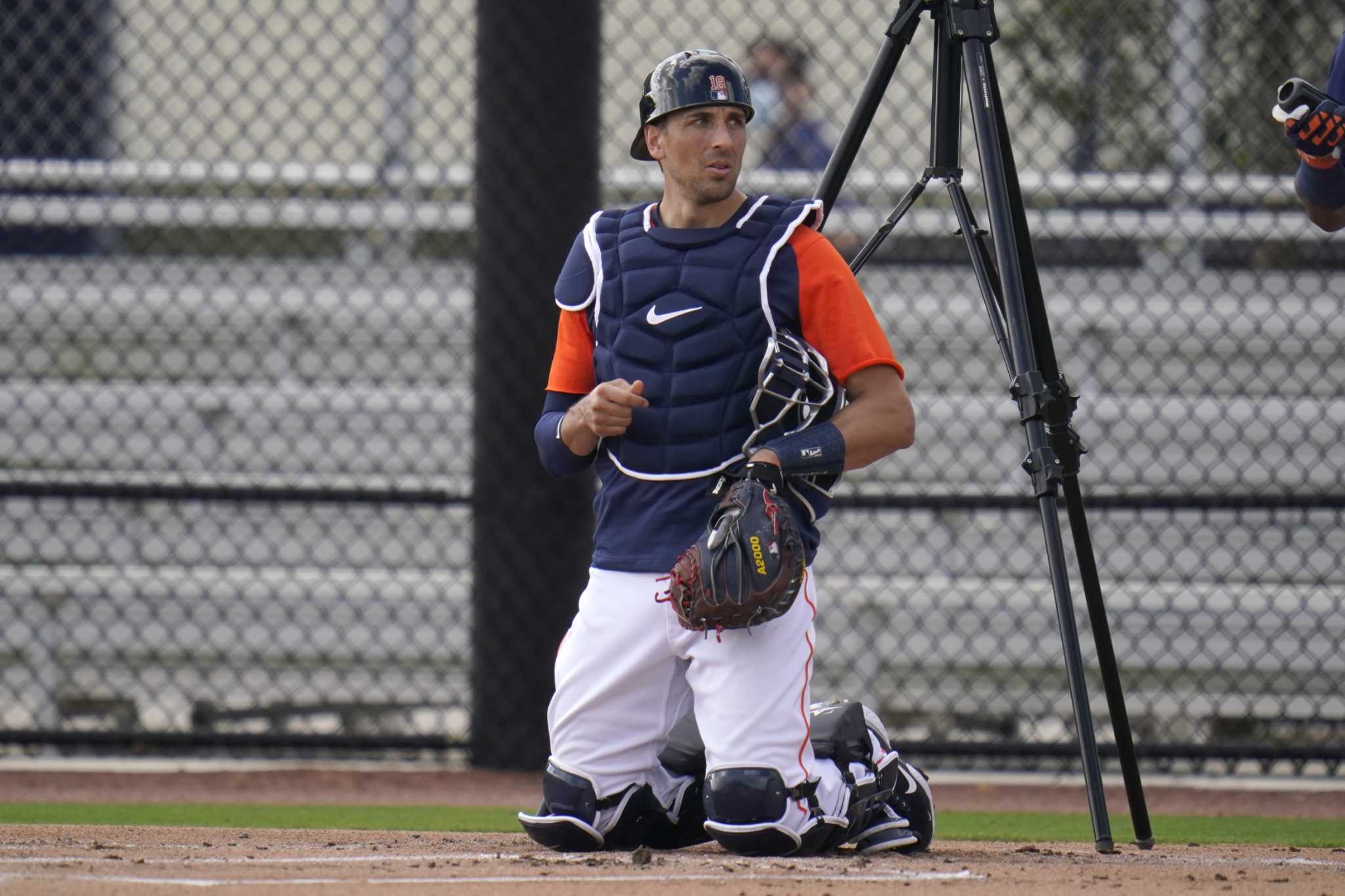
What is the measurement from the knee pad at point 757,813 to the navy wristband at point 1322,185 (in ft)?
4.91

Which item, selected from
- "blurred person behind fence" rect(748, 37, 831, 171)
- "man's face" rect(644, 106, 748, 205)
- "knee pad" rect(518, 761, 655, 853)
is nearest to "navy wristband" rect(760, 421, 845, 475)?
"man's face" rect(644, 106, 748, 205)

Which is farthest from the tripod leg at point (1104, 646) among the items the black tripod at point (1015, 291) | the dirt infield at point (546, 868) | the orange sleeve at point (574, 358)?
the orange sleeve at point (574, 358)

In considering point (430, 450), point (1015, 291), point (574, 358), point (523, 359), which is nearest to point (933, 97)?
point (1015, 291)

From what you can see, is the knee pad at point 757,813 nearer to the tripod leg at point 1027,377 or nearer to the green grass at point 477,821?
the tripod leg at point 1027,377

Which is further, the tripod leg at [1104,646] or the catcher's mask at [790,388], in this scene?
the tripod leg at [1104,646]

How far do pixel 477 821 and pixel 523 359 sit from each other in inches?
56.9

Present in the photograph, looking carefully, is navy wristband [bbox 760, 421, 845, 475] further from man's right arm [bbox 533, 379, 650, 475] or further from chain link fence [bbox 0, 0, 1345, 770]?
chain link fence [bbox 0, 0, 1345, 770]

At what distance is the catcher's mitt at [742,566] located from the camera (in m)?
2.81

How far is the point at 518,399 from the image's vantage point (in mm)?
4879

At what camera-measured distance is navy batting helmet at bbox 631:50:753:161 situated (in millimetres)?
3033

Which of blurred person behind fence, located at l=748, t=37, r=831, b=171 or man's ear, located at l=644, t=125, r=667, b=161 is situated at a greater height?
blurred person behind fence, located at l=748, t=37, r=831, b=171

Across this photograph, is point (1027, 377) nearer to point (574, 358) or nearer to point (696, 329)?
point (696, 329)

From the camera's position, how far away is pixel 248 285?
6.43m

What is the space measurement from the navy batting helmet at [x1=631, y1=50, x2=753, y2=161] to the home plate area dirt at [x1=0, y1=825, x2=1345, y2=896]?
139 cm
